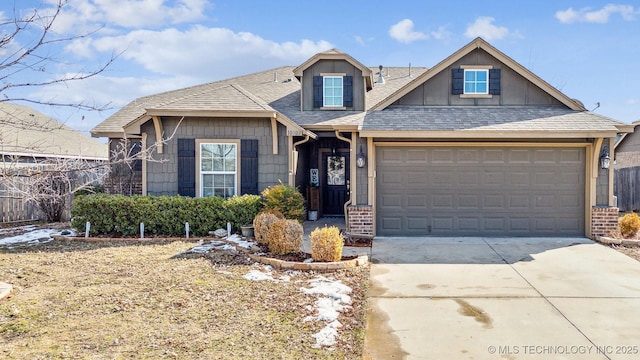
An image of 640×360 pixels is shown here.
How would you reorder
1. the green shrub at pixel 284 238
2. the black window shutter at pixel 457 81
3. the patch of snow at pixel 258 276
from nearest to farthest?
the patch of snow at pixel 258 276
the green shrub at pixel 284 238
the black window shutter at pixel 457 81

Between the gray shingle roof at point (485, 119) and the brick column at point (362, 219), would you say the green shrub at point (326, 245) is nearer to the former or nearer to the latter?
the brick column at point (362, 219)

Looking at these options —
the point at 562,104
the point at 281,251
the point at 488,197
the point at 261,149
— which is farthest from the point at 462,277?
the point at 562,104

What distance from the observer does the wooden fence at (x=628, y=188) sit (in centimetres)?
1491

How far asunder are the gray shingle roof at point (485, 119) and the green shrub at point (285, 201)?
2.28 meters

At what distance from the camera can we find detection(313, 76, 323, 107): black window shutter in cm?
1287

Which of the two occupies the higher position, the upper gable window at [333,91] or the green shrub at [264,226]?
the upper gable window at [333,91]

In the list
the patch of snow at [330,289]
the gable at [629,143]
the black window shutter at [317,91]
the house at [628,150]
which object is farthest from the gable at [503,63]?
the gable at [629,143]

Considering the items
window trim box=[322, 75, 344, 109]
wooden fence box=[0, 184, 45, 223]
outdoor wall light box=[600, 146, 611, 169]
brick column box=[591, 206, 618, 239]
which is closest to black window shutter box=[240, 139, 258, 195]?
window trim box=[322, 75, 344, 109]

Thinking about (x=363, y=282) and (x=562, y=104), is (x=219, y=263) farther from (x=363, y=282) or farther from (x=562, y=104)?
(x=562, y=104)

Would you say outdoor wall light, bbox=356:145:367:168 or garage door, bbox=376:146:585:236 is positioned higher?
outdoor wall light, bbox=356:145:367:168

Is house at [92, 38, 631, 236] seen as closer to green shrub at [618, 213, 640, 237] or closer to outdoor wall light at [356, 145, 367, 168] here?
outdoor wall light at [356, 145, 367, 168]

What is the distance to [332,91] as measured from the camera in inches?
508

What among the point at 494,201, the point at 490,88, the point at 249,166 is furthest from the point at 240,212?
the point at 490,88

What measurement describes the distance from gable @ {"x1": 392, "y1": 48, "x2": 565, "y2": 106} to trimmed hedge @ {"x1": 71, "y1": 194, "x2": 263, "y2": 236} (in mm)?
5793
